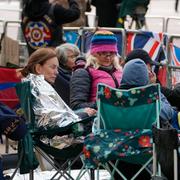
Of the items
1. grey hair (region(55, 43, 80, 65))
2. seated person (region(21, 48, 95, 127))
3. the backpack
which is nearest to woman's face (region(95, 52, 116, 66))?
seated person (region(21, 48, 95, 127))

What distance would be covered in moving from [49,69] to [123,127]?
146cm

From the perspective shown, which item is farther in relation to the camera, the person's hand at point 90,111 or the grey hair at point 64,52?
the grey hair at point 64,52

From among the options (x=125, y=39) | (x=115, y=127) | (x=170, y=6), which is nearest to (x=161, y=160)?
(x=115, y=127)

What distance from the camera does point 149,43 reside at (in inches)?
493

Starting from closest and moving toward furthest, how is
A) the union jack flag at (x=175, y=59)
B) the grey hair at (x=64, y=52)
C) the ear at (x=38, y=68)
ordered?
the ear at (x=38, y=68)
the grey hair at (x=64, y=52)
the union jack flag at (x=175, y=59)

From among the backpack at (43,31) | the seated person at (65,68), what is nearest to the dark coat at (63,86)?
the seated person at (65,68)

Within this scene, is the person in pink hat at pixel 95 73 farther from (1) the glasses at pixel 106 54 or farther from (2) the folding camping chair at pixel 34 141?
(2) the folding camping chair at pixel 34 141

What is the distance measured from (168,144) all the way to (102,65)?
226cm

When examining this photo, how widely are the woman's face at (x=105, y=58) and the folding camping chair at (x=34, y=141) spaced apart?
48.4 inches

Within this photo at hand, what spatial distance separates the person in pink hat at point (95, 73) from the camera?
8.73m

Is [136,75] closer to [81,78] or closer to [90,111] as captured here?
[90,111]

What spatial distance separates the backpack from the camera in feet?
41.0

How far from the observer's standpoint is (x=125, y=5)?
49.3 feet

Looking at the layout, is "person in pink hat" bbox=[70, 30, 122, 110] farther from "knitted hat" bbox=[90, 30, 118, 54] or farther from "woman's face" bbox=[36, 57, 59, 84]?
"woman's face" bbox=[36, 57, 59, 84]
